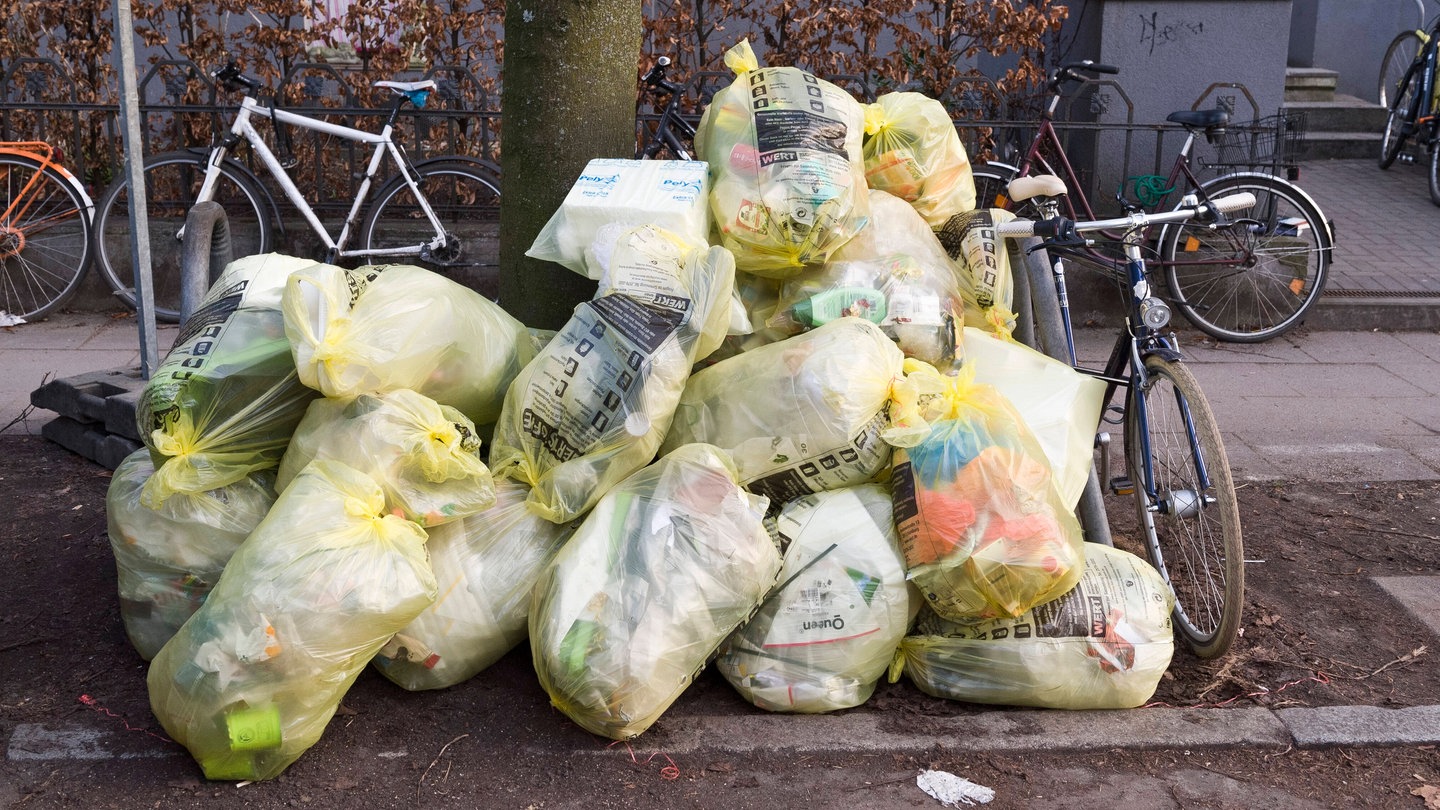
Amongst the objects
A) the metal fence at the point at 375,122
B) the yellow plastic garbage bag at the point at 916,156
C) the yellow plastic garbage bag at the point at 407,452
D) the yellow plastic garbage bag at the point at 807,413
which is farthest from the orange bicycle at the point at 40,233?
the yellow plastic garbage bag at the point at 807,413

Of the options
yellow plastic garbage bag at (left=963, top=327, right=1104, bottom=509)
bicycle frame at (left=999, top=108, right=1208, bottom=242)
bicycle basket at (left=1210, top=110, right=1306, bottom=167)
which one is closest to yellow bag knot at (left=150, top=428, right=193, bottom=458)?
yellow plastic garbage bag at (left=963, top=327, right=1104, bottom=509)

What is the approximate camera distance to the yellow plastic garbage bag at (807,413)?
9.82ft

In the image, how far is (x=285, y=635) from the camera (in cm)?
247

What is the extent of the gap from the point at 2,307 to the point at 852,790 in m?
6.20

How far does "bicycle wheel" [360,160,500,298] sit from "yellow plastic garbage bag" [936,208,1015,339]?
3558 millimetres

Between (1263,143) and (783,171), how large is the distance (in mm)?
4872

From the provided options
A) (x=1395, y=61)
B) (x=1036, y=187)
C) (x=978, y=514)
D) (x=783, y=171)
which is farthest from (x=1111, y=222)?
(x=1395, y=61)

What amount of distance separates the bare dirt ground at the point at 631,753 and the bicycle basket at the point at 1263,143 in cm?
402

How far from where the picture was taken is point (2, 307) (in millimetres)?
6793

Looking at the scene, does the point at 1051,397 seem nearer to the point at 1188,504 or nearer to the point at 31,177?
the point at 1188,504

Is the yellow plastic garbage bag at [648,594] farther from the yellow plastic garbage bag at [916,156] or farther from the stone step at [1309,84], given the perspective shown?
the stone step at [1309,84]

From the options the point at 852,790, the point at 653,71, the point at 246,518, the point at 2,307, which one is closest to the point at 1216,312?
the point at 653,71

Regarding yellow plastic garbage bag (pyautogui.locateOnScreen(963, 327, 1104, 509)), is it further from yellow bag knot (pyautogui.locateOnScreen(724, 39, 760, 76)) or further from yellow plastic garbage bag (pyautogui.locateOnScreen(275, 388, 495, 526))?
yellow plastic garbage bag (pyautogui.locateOnScreen(275, 388, 495, 526))

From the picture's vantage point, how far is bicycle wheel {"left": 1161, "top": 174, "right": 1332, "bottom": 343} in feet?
21.5
